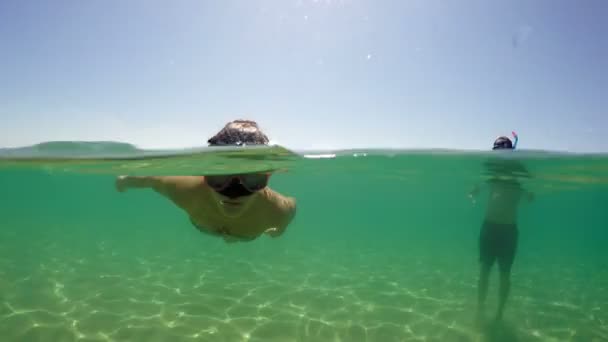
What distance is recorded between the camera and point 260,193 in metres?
5.72

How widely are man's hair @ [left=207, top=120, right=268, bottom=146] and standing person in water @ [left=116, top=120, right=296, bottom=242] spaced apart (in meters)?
0.02

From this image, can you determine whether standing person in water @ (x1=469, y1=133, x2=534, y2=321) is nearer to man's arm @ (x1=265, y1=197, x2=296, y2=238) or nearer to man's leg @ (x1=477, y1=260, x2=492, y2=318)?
man's leg @ (x1=477, y1=260, x2=492, y2=318)

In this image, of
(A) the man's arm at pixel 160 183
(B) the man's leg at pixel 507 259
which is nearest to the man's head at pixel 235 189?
(A) the man's arm at pixel 160 183

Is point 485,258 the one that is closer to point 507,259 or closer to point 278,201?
point 507,259

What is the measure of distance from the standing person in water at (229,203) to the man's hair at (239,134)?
0.02 m

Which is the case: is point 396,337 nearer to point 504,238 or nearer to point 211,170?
point 504,238

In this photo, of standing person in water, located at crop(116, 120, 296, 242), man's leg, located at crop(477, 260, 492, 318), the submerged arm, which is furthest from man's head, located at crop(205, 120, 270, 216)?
man's leg, located at crop(477, 260, 492, 318)

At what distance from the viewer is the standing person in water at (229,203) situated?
17.1ft

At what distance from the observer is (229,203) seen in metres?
5.19

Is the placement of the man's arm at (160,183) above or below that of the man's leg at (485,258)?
above

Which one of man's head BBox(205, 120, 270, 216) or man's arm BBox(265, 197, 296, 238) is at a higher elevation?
man's head BBox(205, 120, 270, 216)

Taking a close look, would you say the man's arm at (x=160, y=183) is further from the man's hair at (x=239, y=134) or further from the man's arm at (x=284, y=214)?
the man's arm at (x=284, y=214)

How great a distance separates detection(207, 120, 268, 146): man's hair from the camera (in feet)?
23.3

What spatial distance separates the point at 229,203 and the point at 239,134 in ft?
7.94
